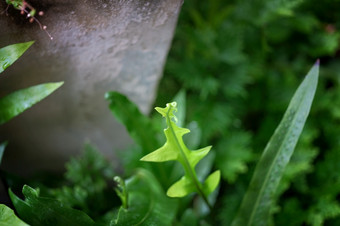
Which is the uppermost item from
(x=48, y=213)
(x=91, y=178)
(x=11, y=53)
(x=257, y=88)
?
(x=11, y=53)

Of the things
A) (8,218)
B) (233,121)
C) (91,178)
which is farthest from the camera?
(233,121)

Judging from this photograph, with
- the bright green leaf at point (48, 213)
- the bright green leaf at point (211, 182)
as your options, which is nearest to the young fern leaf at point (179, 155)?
the bright green leaf at point (211, 182)

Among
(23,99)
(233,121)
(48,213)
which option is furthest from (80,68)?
(233,121)

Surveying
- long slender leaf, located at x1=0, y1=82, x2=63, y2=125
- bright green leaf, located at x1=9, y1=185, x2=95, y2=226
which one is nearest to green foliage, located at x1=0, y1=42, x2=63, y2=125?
long slender leaf, located at x1=0, y1=82, x2=63, y2=125

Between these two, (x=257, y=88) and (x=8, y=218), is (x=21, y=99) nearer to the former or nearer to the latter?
(x=8, y=218)

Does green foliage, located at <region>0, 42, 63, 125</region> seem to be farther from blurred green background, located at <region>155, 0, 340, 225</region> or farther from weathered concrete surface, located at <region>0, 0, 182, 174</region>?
blurred green background, located at <region>155, 0, 340, 225</region>

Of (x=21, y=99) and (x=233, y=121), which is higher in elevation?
(x=21, y=99)

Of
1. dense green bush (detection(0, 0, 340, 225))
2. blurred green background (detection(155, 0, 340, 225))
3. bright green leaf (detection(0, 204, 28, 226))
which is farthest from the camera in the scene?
blurred green background (detection(155, 0, 340, 225))
